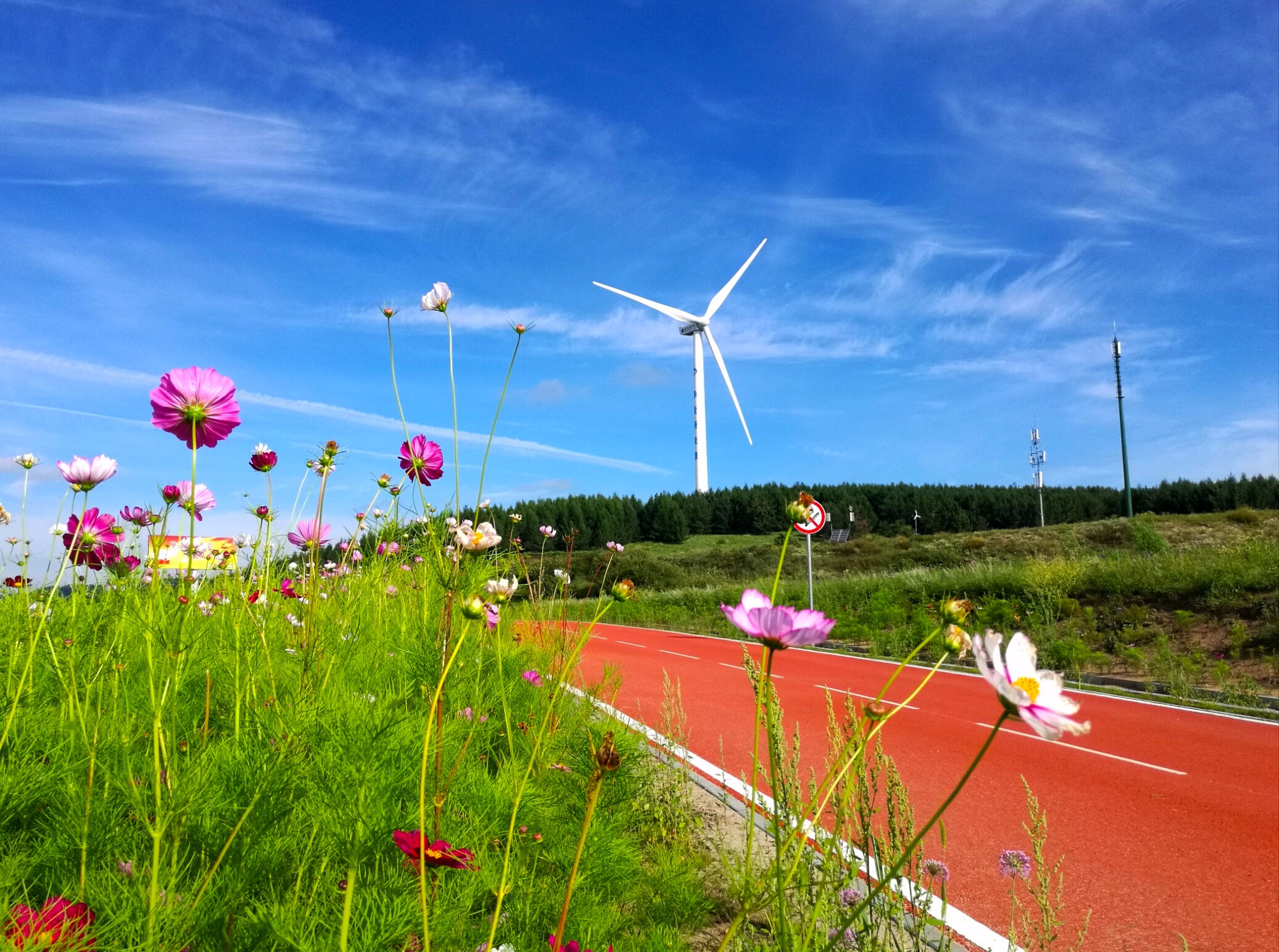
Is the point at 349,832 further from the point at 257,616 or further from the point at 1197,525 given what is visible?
the point at 1197,525

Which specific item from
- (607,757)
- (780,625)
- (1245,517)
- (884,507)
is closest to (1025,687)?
(780,625)

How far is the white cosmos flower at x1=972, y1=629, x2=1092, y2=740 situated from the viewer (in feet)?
3.56

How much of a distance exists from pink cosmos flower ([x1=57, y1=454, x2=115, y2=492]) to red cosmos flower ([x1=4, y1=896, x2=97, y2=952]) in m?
1.20

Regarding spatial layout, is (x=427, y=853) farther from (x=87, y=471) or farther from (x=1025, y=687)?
(x=87, y=471)

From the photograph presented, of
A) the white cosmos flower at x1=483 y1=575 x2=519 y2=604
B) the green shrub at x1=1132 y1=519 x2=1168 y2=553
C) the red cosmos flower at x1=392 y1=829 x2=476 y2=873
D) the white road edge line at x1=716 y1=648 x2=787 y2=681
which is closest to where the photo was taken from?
the red cosmos flower at x1=392 y1=829 x2=476 y2=873

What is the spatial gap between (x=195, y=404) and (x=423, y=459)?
975 millimetres

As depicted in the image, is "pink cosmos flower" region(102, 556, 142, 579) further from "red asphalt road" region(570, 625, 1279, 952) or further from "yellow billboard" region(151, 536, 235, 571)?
"red asphalt road" region(570, 625, 1279, 952)

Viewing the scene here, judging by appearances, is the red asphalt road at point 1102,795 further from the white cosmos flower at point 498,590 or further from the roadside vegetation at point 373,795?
the white cosmos flower at point 498,590

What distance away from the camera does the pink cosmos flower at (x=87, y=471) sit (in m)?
2.31

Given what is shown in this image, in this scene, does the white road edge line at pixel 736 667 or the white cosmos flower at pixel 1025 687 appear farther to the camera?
the white road edge line at pixel 736 667

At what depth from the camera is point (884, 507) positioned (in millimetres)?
→ 72000

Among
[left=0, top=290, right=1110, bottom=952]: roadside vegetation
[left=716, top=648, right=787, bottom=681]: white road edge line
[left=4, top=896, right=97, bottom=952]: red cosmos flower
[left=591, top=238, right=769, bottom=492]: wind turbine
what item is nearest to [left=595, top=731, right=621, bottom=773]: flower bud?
[left=0, top=290, right=1110, bottom=952]: roadside vegetation

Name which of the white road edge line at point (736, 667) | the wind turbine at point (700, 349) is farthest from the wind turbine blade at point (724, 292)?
the white road edge line at point (736, 667)

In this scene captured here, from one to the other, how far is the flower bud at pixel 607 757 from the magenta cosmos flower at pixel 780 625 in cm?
26
